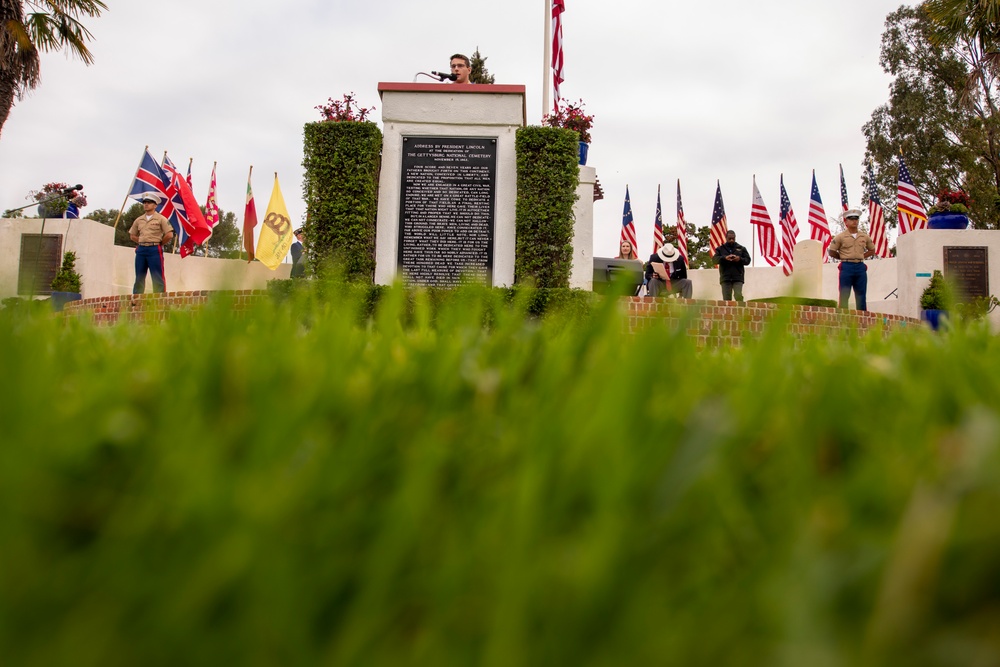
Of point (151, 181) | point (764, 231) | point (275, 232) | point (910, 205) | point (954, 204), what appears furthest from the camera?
point (764, 231)

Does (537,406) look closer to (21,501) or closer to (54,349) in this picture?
(21,501)

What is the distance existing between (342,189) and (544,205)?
296 cm

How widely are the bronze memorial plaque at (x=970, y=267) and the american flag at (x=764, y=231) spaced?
8006 mm

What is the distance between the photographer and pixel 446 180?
1105 cm

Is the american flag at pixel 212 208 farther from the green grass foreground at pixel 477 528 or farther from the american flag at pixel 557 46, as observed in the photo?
the green grass foreground at pixel 477 528

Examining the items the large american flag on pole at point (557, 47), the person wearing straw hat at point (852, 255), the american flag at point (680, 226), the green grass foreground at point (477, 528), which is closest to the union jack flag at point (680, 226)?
the american flag at point (680, 226)

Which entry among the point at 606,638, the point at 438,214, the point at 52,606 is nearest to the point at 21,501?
the point at 52,606

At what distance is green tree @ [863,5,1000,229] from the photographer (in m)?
36.3

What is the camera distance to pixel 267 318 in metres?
0.96

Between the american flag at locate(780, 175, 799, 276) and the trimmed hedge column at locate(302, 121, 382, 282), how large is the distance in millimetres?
18781

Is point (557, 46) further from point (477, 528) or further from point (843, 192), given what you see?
point (843, 192)

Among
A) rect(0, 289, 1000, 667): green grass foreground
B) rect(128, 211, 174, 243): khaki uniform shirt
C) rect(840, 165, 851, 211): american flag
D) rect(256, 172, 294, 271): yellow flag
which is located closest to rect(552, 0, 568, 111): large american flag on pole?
rect(256, 172, 294, 271): yellow flag

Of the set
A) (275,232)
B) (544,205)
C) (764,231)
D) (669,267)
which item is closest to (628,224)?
(764,231)

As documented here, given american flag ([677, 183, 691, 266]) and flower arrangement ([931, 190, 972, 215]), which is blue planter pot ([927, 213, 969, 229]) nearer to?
flower arrangement ([931, 190, 972, 215])
